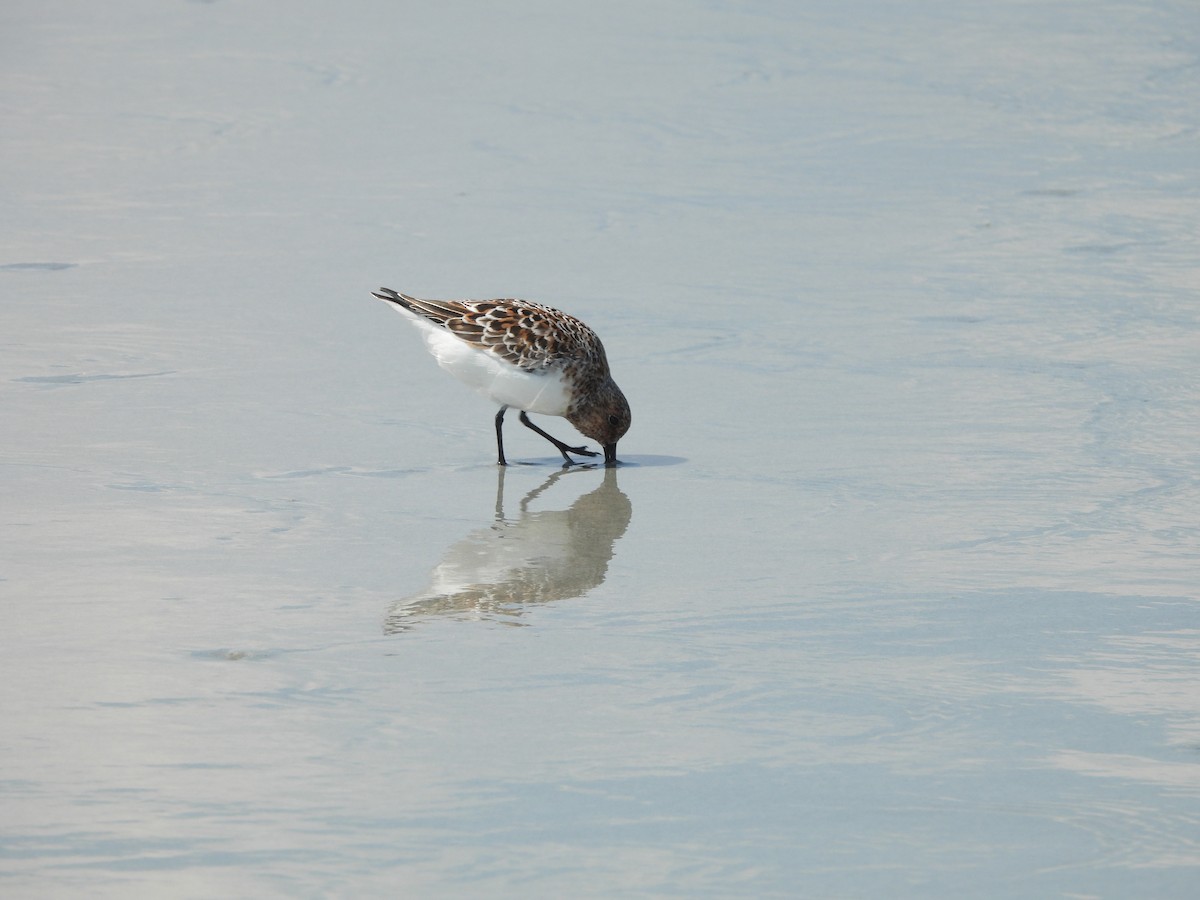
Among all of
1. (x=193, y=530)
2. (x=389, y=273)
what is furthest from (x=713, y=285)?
(x=193, y=530)

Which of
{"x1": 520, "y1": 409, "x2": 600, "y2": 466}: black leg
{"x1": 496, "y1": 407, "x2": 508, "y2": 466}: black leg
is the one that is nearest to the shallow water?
{"x1": 496, "y1": 407, "x2": 508, "y2": 466}: black leg

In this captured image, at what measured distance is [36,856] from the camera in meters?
3.63

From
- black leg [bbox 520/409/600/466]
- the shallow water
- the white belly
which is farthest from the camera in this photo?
black leg [bbox 520/409/600/466]

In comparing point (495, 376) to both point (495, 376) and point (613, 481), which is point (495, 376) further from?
point (613, 481)

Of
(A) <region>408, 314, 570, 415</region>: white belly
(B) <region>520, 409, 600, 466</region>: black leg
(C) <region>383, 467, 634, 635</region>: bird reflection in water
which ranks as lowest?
(C) <region>383, 467, 634, 635</region>: bird reflection in water

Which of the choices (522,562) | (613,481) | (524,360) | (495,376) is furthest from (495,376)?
(522,562)

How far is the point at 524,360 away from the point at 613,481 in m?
0.63

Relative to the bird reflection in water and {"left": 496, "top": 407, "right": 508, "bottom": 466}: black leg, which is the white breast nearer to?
{"left": 496, "top": 407, "right": 508, "bottom": 466}: black leg

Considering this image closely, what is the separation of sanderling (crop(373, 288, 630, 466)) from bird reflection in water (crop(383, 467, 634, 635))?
1.42 ft

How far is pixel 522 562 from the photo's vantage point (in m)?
5.86

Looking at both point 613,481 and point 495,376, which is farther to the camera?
point 495,376

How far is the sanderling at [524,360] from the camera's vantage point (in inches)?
283

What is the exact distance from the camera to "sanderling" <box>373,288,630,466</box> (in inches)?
283

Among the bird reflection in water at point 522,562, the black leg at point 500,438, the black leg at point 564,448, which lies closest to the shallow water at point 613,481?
the bird reflection in water at point 522,562
